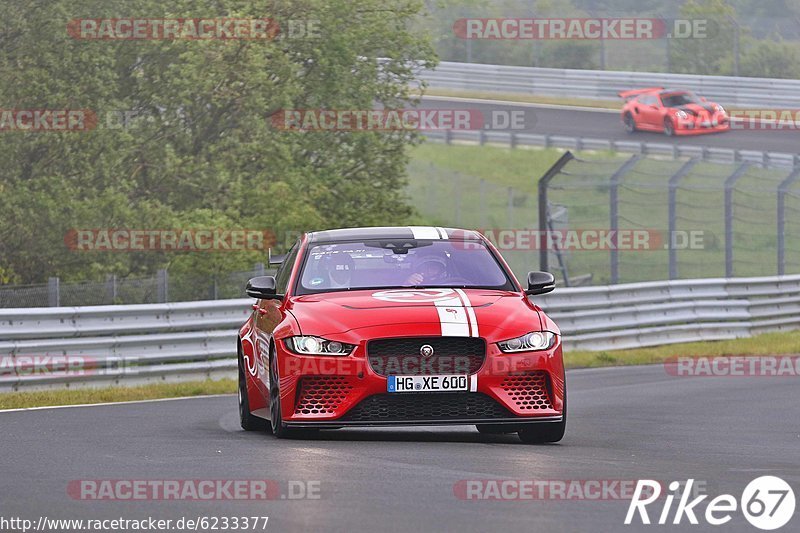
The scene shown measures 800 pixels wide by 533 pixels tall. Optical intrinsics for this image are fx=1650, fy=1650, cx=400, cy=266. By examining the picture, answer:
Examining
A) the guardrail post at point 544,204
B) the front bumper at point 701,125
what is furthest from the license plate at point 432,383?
the front bumper at point 701,125

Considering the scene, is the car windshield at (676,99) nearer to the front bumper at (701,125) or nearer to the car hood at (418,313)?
the front bumper at (701,125)

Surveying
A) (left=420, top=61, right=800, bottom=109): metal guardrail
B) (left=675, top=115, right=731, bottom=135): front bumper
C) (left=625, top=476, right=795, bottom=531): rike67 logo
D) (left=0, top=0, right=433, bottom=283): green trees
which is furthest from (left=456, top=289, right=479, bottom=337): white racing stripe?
(left=420, top=61, right=800, bottom=109): metal guardrail

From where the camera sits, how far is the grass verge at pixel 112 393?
50.4 ft

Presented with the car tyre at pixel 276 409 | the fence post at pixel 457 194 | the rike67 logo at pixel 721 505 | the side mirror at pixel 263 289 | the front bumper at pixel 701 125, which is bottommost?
the fence post at pixel 457 194

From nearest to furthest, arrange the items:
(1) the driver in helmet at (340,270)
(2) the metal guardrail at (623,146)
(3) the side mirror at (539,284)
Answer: (1) the driver in helmet at (340,270) → (3) the side mirror at (539,284) → (2) the metal guardrail at (623,146)

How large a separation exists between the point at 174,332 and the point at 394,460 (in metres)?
9.36

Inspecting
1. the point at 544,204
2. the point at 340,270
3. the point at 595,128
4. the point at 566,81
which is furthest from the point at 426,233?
the point at 566,81

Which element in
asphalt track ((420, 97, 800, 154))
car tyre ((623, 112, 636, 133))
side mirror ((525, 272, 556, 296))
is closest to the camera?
side mirror ((525, 272, 556, 296))

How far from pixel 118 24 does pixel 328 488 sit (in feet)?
69.2

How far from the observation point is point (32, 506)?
7.34 metres

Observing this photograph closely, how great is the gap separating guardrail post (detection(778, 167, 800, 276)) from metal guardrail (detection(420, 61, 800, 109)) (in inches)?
910

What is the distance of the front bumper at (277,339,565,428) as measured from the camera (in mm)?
10008

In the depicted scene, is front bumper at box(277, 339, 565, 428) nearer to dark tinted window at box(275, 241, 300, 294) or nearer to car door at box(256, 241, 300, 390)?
car door at box(256, 241, 300, 390)

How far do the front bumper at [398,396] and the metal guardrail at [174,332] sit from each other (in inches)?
254
